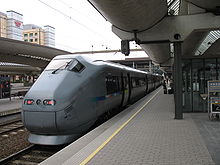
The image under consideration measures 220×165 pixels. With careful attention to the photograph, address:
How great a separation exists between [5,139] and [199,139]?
23.9 feet

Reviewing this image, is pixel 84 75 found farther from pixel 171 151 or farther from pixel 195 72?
pixel 195 72

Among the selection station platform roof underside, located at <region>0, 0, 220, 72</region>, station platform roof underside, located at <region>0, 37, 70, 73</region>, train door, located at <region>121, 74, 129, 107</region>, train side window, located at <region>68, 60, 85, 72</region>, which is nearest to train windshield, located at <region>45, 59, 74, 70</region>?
train side window, located at <region>68, 60, 85, 72</region>

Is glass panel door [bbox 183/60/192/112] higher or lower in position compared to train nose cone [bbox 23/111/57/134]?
higher

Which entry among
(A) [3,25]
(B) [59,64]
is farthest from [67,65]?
(A) [3,25]

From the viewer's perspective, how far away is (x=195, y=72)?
1138 centimetres

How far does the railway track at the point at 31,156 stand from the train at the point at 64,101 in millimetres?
395

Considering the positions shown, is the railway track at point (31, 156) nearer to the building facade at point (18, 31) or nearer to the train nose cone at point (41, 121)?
the train nose cone at point (41, 121)

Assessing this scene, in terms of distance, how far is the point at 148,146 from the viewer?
5.87 m

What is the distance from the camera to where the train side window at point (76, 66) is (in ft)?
26.0

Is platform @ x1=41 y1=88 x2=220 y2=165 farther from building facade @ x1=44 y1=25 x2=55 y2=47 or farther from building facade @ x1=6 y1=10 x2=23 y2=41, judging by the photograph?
building facade @ x1=44 y1=25 x2=55 y2=47

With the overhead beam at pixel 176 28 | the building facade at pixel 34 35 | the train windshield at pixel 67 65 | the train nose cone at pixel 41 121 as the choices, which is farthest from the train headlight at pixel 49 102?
the building facade at pixel 34 35

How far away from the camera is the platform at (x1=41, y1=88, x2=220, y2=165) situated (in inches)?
193

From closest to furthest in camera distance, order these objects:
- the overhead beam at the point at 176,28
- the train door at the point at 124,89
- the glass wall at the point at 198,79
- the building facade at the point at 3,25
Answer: the overhead beam at the point at 176,28
the glass wall at the point at 198,79
the train door at the point at 124,89
the building facade at the point at 3,25

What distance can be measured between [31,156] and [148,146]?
11.8ft
